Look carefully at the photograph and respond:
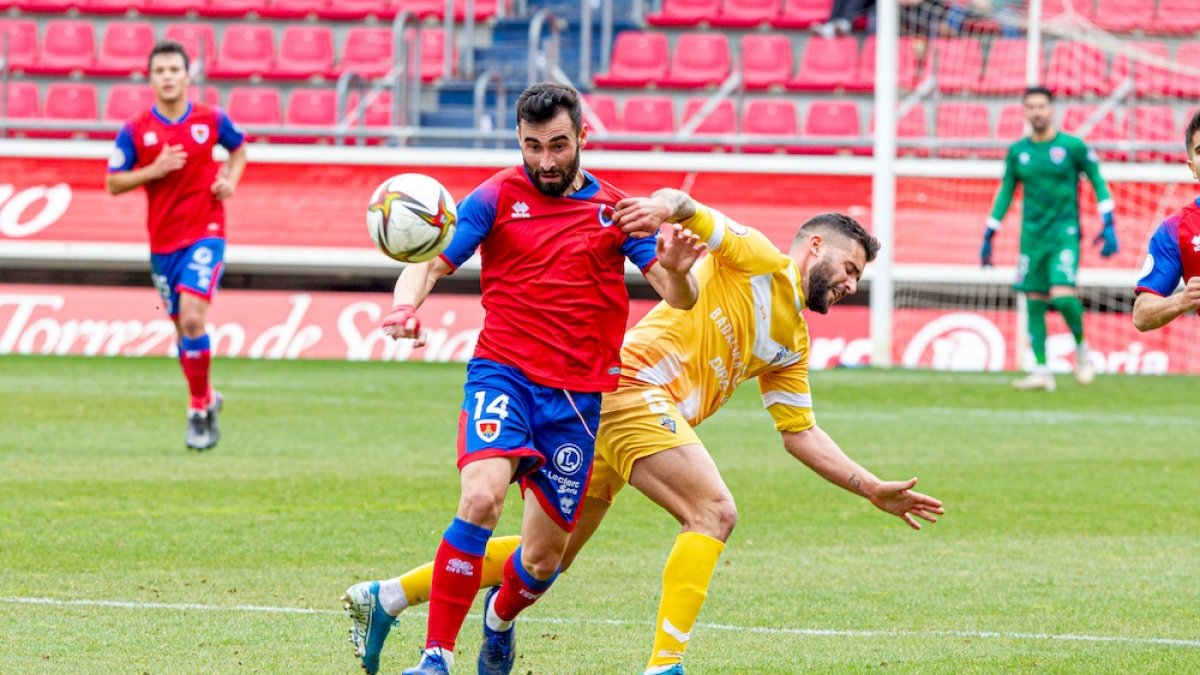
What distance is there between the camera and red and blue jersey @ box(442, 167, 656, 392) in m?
5.79

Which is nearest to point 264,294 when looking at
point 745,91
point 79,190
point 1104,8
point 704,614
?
point 79,190

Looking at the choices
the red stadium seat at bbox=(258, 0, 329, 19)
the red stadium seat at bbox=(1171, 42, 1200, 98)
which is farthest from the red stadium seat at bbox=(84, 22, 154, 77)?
the red stadium seat at bbox=(1171, 42, 1200, 98)

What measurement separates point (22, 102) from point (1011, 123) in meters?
12.8

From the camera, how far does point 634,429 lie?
601cm

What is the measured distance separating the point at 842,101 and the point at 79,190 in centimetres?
925

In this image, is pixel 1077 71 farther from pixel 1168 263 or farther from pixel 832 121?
pixel 1168 263

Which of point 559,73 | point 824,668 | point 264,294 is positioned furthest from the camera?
point 559,73

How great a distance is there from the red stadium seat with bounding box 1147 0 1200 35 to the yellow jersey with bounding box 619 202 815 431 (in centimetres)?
1842

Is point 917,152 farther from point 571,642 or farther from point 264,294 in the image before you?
point 571,642

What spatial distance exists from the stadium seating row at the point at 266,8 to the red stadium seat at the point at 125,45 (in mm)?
555

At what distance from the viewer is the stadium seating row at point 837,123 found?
2175 cm

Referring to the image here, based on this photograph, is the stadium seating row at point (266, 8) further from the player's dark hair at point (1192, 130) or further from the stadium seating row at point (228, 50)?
the player's dark hair at point (1192, 130)

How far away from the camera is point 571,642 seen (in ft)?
21.3

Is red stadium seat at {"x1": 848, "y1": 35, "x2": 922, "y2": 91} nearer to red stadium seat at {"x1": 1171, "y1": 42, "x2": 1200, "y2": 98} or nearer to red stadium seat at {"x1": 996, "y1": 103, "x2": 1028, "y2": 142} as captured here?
red stadium seat at {"x1": 996, "y1": 103, "x2": 1028, "y2": 142}
